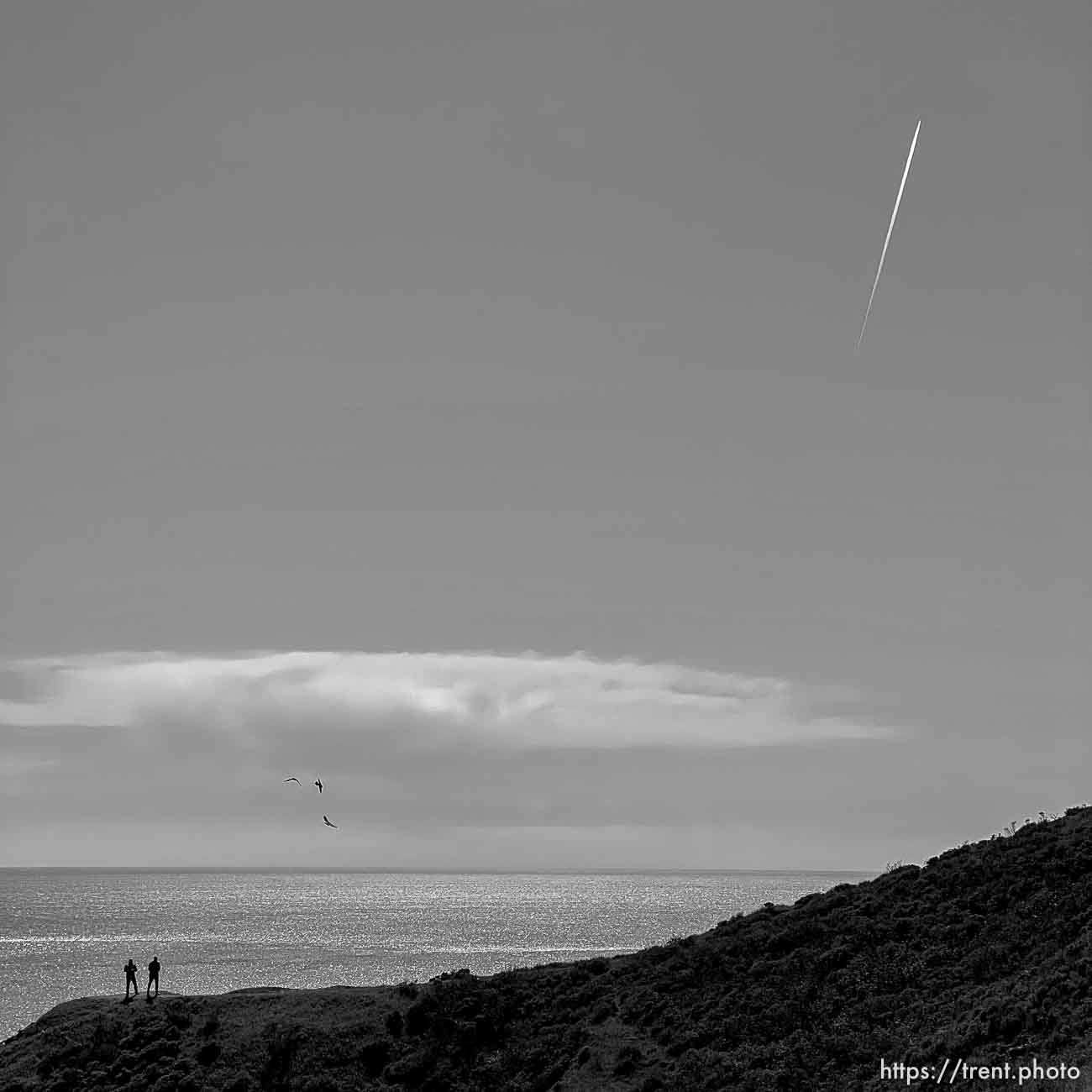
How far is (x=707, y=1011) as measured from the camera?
37.2m

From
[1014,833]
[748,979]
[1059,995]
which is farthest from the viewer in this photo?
[1014,833]

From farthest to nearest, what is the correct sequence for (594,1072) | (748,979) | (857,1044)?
(748,979) < (594,1072) < (857,1044)

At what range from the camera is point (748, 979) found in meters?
39.1

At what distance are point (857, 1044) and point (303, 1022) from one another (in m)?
19.3

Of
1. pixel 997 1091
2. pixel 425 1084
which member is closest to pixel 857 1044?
pixel 997 1091

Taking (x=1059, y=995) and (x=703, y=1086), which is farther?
(x=703, y=1086)

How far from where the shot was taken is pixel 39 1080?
133 feet

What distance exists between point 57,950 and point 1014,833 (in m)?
163

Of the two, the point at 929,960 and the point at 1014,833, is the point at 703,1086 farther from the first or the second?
the point at 1014,833

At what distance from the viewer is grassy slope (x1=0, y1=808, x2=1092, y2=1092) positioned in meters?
31.1

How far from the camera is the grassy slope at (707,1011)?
102 ft

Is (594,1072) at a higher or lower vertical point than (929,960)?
lower

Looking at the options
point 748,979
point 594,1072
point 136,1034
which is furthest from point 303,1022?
point 748,979

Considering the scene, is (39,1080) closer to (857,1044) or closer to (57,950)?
(857,1044)
